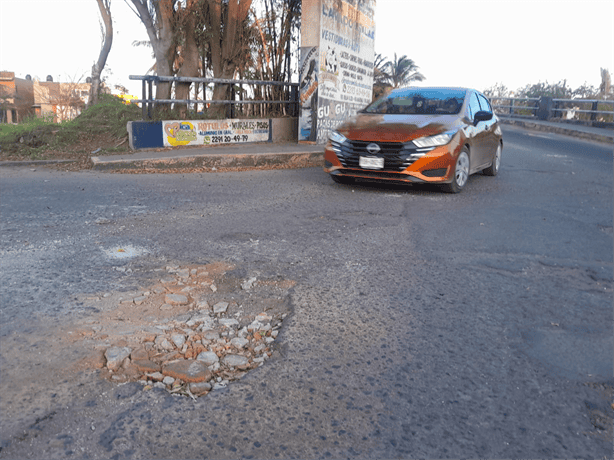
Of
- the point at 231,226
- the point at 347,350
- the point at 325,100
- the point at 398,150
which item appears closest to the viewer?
the point at 347,350

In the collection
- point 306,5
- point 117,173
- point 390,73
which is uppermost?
point 390,73

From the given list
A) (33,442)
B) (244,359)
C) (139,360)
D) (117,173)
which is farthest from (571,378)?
(117,173)

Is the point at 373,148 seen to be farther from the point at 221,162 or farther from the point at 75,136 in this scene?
the point at 75,136

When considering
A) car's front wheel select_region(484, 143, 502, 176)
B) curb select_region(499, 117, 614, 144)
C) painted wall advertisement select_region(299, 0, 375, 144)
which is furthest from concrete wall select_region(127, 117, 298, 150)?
curb select_region(499, 117, 614, 144)

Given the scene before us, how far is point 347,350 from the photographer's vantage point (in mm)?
2812

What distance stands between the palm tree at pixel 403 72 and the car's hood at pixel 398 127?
43.5 meters

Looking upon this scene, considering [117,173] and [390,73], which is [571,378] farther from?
[390,73]

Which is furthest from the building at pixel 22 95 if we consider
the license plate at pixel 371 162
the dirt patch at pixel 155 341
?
the dirt patch at pixel 155 341

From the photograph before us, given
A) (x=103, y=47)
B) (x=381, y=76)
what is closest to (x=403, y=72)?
(x=381, y=76)

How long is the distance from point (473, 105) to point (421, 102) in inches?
34.3

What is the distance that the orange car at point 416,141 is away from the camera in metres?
7.27

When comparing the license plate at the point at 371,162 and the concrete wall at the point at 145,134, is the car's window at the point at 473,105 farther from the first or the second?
the concrete wall at the point at 145,134

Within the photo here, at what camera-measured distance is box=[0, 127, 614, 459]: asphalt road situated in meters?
2.10

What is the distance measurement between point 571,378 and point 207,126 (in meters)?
10.3
